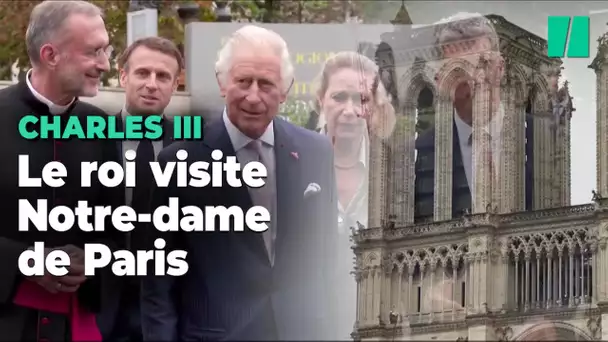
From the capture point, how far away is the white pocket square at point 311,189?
6.73 meters

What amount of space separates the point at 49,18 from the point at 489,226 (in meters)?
2.32

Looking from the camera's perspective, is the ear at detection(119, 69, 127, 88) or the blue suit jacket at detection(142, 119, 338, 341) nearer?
the blue suit jacket at detection(142, 119, 338, 341)

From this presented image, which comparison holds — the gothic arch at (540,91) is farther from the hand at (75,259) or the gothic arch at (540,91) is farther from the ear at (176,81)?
the hand at (75,259)

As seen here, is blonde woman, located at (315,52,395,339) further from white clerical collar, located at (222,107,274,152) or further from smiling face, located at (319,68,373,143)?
white clerical collar, located at (222,107,274,152)

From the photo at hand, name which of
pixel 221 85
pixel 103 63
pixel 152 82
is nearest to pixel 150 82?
pixel 152 82

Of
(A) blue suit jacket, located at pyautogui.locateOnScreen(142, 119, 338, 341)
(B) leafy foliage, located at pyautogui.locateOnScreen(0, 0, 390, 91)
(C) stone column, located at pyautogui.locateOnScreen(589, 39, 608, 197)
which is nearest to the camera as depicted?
(A) blue suit jacket, located at pyautogui.locateOnScreen(142, 119, 338, 341)

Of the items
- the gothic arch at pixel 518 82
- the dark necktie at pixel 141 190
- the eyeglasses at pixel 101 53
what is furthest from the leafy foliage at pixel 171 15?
the gothic arch at pixel 518 82

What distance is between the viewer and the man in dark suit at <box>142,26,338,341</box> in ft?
21.8

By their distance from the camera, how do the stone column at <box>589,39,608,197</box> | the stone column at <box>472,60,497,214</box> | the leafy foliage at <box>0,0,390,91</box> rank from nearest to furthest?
the stone column at <box>589,39,608,197</box> → the stone column at <box>472,60,497,214</box> → the leafy foliage at <box>0,0,390,91</box>

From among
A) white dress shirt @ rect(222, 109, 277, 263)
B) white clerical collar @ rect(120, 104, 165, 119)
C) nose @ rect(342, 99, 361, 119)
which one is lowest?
white dress shirt @ rect(222, 109, 277, 263)

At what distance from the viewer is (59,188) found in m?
6.71

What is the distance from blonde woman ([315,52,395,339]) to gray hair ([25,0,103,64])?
119 centimetres

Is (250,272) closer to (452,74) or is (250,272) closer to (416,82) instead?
(416,82)

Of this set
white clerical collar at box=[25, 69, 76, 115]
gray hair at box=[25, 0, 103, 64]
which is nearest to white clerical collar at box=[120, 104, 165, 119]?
white clerical collar at box=[25, 69, 76, 115]
